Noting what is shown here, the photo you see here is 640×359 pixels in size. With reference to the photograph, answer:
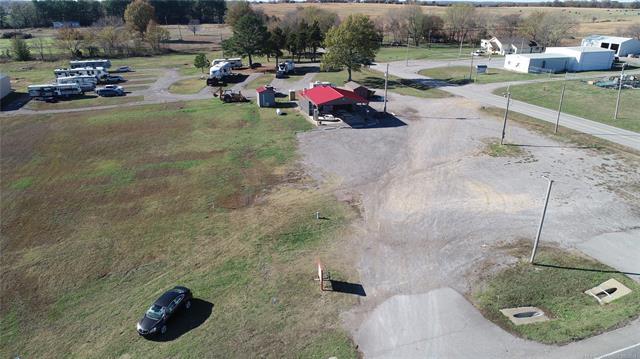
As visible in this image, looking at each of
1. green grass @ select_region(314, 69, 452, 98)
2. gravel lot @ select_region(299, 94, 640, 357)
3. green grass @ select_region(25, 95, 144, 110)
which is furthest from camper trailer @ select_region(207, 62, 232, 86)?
gravel lot @ select_region(299, 94, 640, 357)

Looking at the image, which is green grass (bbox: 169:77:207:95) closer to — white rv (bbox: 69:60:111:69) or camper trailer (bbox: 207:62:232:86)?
camper trailer (bbox: 207:62:232:86)

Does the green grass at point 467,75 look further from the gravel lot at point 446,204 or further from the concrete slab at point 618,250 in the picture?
the concrete slab at point 618,250

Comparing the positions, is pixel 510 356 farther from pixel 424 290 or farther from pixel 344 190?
pixel 344 190

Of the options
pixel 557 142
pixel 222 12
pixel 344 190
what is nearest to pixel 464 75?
pixel 557 142

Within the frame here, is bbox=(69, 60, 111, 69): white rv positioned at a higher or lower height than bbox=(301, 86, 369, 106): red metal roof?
higher

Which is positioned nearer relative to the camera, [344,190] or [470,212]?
[470,212]
